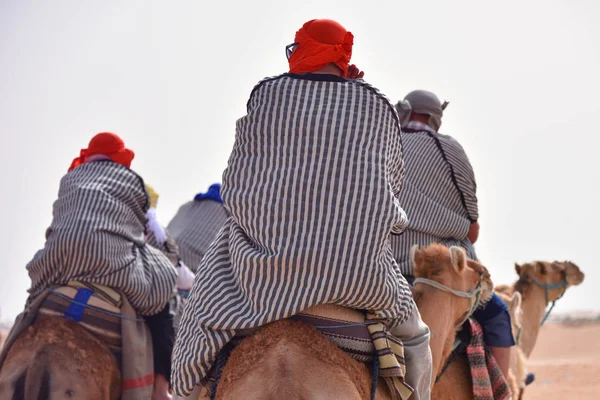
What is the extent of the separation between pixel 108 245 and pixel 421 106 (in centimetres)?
276

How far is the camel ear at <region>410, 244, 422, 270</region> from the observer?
5328mm

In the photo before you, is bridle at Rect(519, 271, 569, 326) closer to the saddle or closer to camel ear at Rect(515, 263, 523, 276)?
camel ear at Rect(515, 263, 523, 276)

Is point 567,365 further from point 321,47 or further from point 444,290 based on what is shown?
point 321,47

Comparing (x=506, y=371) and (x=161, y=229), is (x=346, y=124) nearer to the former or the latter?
(x=506, y=371)

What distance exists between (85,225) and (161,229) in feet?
6.14

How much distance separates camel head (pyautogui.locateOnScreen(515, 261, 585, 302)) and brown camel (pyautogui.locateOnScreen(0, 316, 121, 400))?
17.6 ft

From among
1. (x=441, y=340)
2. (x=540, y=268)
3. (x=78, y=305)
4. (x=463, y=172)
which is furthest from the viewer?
(x=540, y=268)

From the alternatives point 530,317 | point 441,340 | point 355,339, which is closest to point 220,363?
point 355,339

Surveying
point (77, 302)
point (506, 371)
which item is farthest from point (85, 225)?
point (506, 371)

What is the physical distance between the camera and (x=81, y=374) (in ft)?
17.2

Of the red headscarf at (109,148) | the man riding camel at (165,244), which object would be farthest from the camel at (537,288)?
the red headscarf at (109,148)

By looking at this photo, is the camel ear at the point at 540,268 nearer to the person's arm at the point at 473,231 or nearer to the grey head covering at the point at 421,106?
the person's arm at the point at 473,231

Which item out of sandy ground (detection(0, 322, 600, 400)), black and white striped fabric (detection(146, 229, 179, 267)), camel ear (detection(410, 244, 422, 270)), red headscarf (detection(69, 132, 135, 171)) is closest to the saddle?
red headscarf (detection(69, 132, 135, 171))

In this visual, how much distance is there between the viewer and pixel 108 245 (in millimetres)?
5789
